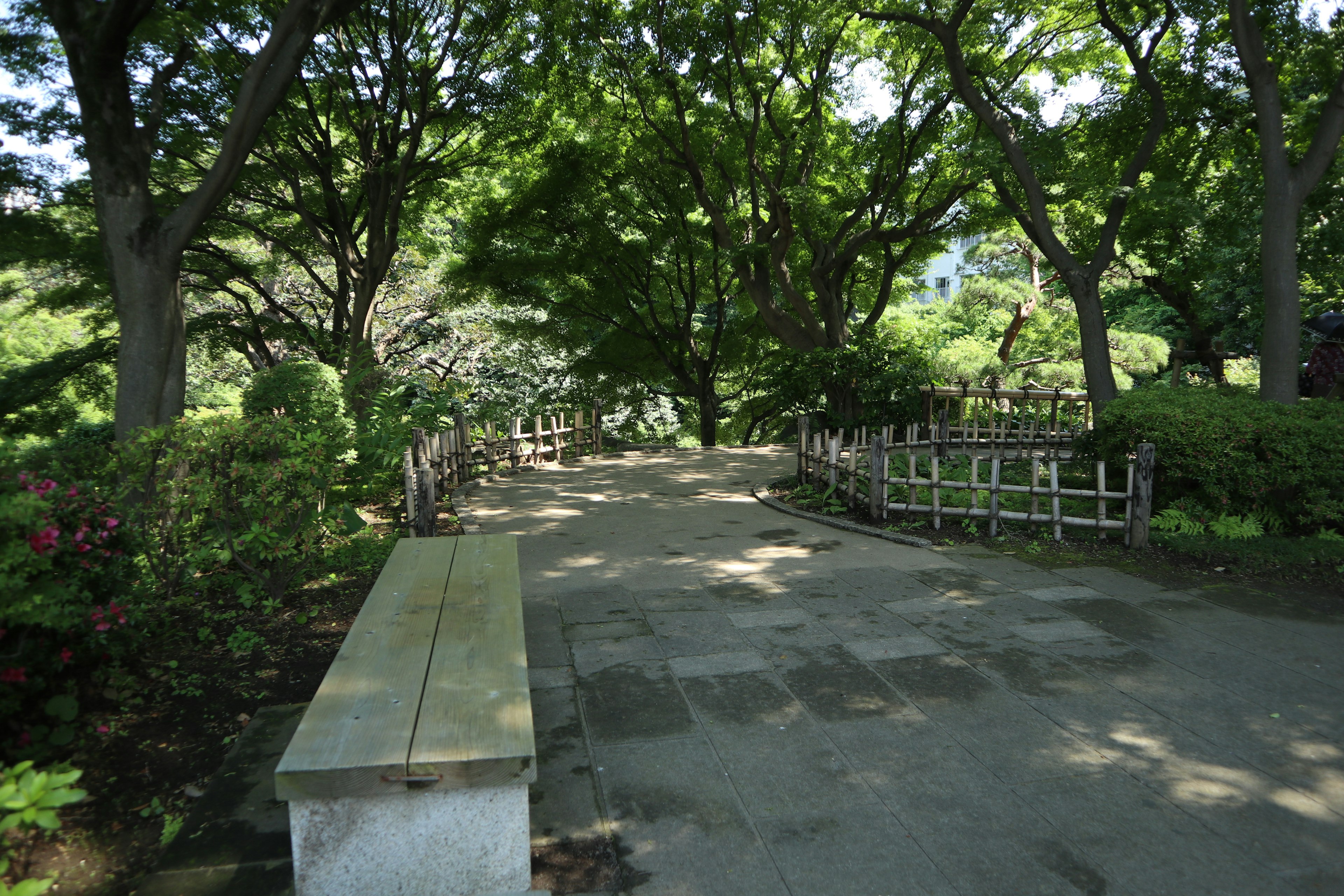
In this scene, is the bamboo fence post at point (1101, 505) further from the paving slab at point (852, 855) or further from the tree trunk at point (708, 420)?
the tree trunk at point (708, 420)

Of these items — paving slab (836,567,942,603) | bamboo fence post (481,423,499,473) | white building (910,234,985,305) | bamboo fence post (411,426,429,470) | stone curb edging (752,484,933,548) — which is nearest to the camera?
paving slab (836,567,942,603)

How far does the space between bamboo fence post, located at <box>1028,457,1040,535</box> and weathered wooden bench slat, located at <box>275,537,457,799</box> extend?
21.2 ft

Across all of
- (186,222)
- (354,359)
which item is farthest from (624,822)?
(354,359)

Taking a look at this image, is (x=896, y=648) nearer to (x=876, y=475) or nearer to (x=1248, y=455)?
(x=876, y=475)

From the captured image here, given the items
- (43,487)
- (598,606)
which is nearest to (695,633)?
(598,606)

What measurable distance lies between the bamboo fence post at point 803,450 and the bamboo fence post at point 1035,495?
3.82 metres

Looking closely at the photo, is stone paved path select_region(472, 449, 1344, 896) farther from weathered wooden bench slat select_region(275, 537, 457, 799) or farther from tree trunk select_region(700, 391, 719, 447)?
tree trunk select_region(700, 391, 719, 447)

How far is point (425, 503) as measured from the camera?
8289mm

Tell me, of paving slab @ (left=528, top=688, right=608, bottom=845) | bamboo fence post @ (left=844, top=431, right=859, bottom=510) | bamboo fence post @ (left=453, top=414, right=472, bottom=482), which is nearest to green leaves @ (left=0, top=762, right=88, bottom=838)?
paving slab @ (left=528, top=688, right=608, bottom=845)

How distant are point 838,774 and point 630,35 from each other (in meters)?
14.3

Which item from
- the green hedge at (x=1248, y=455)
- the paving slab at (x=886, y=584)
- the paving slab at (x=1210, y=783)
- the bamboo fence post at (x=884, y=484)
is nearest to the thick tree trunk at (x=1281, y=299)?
the green hedge at (x=1248, y=455)

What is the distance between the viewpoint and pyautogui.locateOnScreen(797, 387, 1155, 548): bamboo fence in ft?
26.9

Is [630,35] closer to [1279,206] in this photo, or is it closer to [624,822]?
[1279,206]

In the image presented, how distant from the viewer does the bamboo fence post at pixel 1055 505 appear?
329 inches
